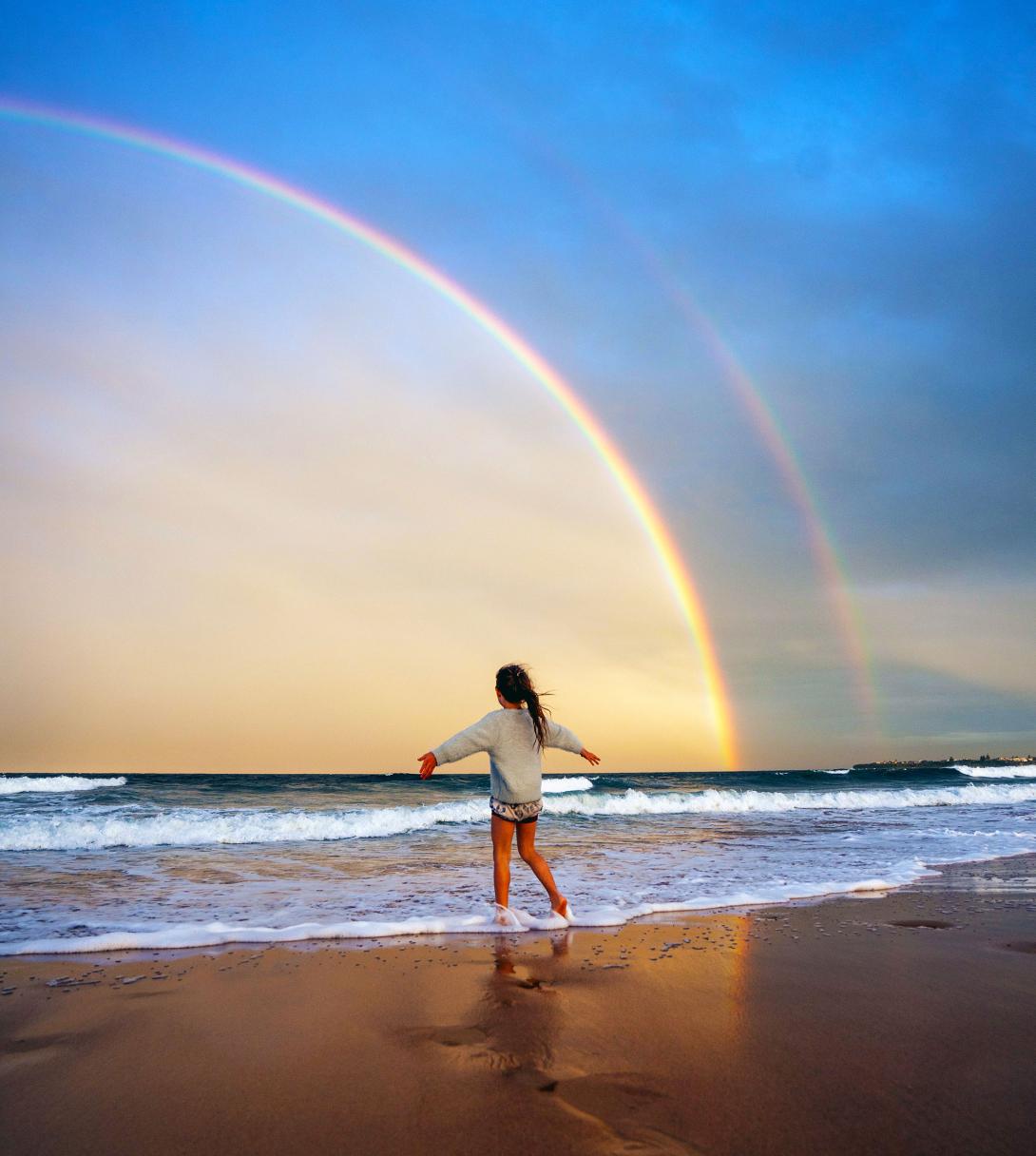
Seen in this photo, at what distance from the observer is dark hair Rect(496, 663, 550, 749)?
7.02 meters

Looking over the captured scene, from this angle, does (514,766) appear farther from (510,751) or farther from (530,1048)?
(530,1048)

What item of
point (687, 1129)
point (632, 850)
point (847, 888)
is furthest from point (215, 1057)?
point (632, 850)

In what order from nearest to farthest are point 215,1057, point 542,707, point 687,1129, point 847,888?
point 687,1129, point 215,1057, point 542,707, point 847,888

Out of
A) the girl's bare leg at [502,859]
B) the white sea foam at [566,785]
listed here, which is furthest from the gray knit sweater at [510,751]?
the white sea foam at [566,785]

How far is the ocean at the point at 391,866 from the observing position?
22.9ft

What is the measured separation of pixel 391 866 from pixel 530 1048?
26.8 ft

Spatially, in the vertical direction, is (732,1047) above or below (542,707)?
below

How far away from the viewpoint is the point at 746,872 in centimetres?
1062

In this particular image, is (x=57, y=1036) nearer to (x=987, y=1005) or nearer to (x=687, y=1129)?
(x=687, y=1129)

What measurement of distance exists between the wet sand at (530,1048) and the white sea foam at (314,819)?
475 inches

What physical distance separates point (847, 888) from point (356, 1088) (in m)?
7.53

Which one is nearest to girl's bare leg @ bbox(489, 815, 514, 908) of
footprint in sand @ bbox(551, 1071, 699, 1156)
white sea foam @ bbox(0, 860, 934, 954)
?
white sea foam @ bbox(0, 860, 934, 954)

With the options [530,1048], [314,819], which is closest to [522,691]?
[530,1048]

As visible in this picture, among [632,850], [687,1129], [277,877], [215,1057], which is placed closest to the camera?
[687,1129]
